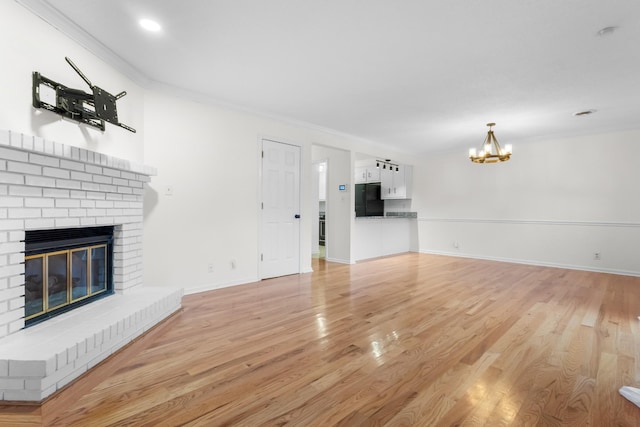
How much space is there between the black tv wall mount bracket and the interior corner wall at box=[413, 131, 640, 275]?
21.3 ft

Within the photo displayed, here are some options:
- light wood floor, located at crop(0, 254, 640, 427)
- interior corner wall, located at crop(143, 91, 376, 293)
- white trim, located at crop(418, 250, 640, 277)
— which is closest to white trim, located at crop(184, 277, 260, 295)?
interior corner wall, located at crop(143, 91, 376, 293)

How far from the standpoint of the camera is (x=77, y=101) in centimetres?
237

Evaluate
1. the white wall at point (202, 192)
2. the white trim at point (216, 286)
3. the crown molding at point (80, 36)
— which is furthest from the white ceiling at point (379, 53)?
the white trim at point (216, 286)

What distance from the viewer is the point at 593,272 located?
5.16 meters

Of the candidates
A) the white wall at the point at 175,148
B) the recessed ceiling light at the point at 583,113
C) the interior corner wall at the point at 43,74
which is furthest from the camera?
the recessed ceiling light at the point at 583,113

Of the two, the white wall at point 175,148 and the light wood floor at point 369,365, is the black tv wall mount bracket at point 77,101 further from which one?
the light wood floor at point 369,365

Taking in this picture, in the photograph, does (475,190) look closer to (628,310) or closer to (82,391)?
(628,310)

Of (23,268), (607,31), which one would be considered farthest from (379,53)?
(23,268)

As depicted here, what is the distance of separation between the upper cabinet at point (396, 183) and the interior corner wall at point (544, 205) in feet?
1.55

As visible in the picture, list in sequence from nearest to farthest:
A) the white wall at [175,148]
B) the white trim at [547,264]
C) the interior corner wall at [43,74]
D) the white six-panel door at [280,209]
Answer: the interior corner wall at [43,74]
the white wall at [175,148]
the white six-panel door at [280,209]
the white trim at [547,264]

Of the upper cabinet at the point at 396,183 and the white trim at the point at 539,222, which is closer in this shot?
the white trim at the point at 539,222

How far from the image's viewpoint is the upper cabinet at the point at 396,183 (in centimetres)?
736

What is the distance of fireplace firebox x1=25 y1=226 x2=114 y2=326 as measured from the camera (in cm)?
210

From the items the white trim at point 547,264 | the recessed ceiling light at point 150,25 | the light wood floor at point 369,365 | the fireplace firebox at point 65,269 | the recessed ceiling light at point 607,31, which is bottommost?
the light wood floor at point 369,365
